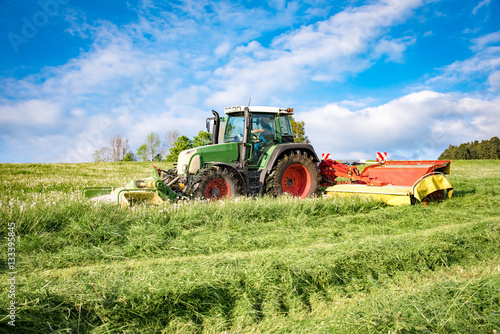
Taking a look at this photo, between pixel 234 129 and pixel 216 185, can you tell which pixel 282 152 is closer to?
pixel 234 129

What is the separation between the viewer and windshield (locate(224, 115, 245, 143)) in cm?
788

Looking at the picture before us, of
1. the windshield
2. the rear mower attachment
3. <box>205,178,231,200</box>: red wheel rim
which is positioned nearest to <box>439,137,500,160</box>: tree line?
the rear mower attachment

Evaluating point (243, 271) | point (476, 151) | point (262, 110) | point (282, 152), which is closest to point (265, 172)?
point (282, 152)

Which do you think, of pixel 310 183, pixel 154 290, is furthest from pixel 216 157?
pixel 154 290

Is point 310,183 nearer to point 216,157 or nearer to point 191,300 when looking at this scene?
point 216,157

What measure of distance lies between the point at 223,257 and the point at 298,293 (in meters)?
1.00

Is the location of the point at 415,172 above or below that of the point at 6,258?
above

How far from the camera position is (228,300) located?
9.52 feet

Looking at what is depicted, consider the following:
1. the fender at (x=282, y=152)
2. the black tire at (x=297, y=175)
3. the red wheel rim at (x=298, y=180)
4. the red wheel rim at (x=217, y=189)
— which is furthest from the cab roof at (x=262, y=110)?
the red wheel rim at (x=217, y=189)

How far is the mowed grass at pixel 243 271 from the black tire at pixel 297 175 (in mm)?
1769

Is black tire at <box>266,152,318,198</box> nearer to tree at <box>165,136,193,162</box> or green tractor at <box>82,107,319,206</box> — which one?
green tractor at <box>82,107,319,206</box>

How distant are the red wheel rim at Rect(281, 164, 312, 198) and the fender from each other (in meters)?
0.46

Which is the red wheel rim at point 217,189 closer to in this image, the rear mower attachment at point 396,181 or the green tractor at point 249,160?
the green tractor at point 249,160

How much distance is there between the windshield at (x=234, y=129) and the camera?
7.88 m
